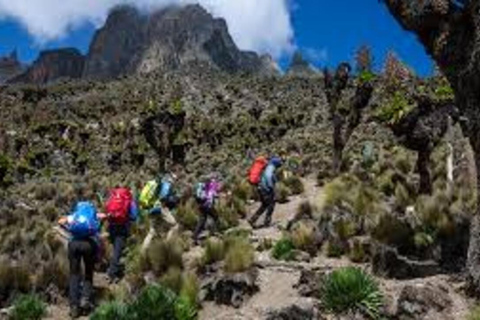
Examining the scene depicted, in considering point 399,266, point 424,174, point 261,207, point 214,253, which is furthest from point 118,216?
point 424,174

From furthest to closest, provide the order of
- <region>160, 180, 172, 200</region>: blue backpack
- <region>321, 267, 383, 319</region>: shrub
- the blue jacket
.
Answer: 1. the blue jacket
2. <region>160, 180, 172, 200</region>: blue backpack
3. <region>321, 267, 383, 319</region>: shrub

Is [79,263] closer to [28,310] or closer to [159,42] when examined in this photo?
[28,310]

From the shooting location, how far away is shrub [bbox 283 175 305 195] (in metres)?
28.1

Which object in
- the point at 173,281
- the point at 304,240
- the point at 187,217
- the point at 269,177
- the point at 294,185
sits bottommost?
the point at 173,281

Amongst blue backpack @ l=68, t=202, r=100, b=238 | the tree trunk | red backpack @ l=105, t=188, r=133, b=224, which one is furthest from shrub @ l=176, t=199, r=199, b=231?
blue backpack @ l=68, t=202, r=100, b=238

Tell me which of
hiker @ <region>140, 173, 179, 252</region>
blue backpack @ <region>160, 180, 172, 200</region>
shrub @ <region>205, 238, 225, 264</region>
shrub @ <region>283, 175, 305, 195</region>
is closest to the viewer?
shrub @ <region>205, 238, 225, 264</region>

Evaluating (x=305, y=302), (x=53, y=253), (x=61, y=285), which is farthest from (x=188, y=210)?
(x=305, y=302)

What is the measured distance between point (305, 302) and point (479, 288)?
2.26 metres

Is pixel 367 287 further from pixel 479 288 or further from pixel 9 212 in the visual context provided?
pixel 9 212

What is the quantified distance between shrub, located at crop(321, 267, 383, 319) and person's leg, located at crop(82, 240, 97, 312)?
3905 mm

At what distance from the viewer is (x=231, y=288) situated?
47.0 ft

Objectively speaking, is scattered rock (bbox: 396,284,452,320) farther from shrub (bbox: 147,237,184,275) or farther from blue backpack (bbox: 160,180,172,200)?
blue backpack (bbox: 160,180,172,200)

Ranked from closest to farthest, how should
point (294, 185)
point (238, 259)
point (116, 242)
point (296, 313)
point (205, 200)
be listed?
1. point (296, 313)
2. point (238, 259)
3. point (116, 242)
4. point (205, 200)
5. point (294, 185)

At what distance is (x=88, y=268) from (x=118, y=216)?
2.04 meters
